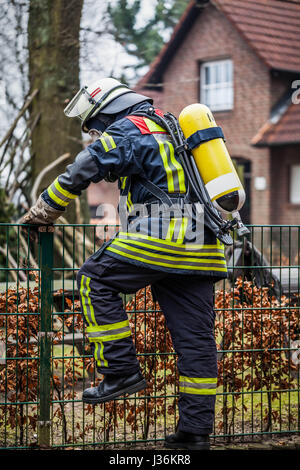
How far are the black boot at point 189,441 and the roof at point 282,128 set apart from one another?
1508cm

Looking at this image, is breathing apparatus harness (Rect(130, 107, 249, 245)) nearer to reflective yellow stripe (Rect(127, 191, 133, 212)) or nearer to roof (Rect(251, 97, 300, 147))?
reflective yellow stripe (Rect(127, 191, 133, 212))

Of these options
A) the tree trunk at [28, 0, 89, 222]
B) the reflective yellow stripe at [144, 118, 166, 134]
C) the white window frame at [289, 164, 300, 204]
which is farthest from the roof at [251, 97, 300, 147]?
the reflective yellow stripe at [144, 118, 166, 134]

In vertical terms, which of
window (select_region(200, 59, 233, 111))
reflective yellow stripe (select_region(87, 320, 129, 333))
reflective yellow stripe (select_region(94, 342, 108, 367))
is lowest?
reflective yellow stripe (select_region(94, 342, 108, 367))

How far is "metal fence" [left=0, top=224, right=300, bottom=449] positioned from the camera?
167 inches

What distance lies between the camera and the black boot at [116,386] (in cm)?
365

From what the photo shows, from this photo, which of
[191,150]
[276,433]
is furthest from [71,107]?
→ [276,433]

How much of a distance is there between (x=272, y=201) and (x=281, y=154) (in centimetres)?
131

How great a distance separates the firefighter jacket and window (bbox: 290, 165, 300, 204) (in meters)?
16.0

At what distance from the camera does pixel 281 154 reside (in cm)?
1955

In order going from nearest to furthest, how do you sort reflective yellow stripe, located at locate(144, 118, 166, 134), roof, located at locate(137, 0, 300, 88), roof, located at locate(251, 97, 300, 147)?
1. reflective yellow stripe, located at locate(144, 118, 166, 134)
2. roof, located at locate(251, 97, 300, 147)
3. roof, located at locate(137, 0, 300, 88)

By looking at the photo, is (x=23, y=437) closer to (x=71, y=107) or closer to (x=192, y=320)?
(x=192, y=320)

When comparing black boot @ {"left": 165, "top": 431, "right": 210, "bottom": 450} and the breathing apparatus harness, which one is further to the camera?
black boot @ {"left": 165, "top": 431, "right": 210, "bottom": 450}

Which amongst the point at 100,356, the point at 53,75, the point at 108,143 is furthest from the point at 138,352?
the point at 53,75

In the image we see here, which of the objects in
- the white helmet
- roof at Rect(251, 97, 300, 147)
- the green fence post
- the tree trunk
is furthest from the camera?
roof at Rect(251, 97, 300, 147)
